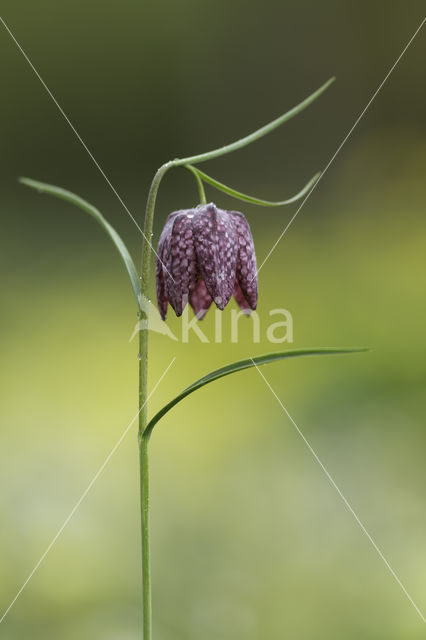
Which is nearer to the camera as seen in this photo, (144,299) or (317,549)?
(144,299)

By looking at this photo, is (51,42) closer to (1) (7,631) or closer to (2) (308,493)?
(2) (308,493)

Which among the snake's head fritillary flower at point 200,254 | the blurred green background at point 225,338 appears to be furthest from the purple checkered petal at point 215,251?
the blurred green background at point 225,338

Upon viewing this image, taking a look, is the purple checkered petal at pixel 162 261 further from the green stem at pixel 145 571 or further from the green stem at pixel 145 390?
the green stem at pixel 145 571

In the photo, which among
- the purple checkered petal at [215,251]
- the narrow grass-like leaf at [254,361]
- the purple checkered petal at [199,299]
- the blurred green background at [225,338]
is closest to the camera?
the narrow grass-like leaf at [254,361]

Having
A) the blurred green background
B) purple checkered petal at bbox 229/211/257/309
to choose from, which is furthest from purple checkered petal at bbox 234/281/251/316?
the blurred green background

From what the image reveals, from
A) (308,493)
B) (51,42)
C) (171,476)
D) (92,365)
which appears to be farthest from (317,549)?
(51,42)

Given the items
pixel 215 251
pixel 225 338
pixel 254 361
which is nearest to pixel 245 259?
pixel 215 251
